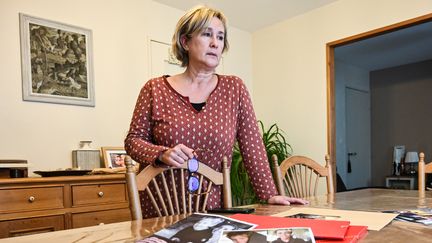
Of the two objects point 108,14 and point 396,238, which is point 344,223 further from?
point 108,14

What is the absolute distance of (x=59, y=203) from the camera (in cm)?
206

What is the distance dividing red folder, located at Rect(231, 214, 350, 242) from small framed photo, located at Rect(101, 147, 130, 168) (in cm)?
187

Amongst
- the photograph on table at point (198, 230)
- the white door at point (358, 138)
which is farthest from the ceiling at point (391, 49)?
the photograph on table at point (198, 230)

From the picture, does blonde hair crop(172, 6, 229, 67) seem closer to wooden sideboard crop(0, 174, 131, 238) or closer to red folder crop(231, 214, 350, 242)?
red folder crop(231, 214, 350, 242)

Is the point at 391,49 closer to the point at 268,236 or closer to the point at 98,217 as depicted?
the point at 98,217

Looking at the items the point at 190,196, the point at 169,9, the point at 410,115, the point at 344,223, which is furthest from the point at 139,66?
the point at 410,115

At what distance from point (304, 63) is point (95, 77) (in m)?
2.01

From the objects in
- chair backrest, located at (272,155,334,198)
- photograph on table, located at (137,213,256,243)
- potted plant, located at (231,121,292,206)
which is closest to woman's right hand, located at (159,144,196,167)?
photograph on table, located at (137,213,256,243)

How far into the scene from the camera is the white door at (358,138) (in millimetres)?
5695

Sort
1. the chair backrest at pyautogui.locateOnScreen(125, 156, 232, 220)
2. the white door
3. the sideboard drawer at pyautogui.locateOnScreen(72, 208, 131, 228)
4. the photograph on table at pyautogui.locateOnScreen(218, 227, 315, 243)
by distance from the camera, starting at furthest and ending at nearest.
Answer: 1. the white door
2. the sideboard drawer at pyautogui.locateOnScreen(72, 208, 131, 228)
3. the chair backrest at pyautogui.locateOnScreen(125, 156, 232, 220)
4. the photograph on table at pyautogui.locateOnScreen(218, 227, 315, 243)

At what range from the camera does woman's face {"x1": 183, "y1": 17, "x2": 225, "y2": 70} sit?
1310mm

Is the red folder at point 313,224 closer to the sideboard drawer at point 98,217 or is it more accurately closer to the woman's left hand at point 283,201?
the woman's left hand at point 283,201

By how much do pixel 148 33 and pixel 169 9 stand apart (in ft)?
1.23

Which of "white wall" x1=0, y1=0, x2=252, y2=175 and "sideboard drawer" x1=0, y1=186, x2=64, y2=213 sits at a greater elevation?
"white wall" x1=0, y1=0, x2=252, y2=175
